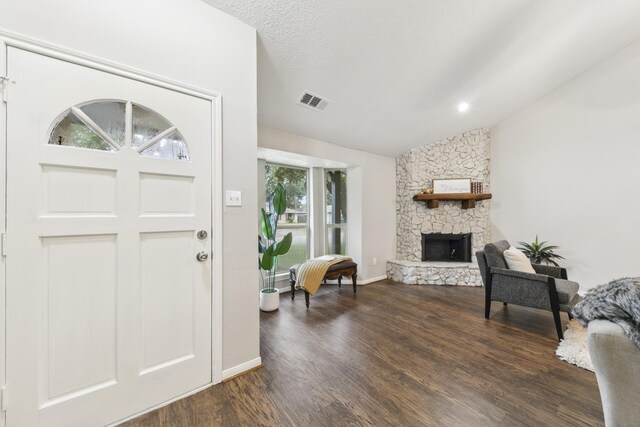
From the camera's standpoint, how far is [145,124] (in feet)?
5.21

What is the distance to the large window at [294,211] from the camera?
425 cm

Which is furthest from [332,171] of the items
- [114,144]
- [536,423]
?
[536,423]

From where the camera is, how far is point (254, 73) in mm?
2020

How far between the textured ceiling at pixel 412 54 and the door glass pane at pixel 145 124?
920 mm

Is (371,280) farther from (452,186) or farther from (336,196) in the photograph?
(452,186)

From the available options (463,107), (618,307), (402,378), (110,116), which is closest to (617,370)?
(618,307)

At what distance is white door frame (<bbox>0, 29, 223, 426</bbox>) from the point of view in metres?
1.20

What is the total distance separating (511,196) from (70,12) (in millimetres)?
5663

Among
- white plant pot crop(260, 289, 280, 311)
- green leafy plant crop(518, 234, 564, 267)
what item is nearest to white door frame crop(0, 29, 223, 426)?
white plant pot crop(260, 289, 280, 311)

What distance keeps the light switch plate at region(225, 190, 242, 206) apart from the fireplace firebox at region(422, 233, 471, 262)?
148 inches

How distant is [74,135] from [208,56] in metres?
0.97

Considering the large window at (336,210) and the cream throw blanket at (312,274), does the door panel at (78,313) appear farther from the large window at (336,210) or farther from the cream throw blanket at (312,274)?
the large window at (336,210)

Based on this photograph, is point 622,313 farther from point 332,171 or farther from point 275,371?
point 332,171

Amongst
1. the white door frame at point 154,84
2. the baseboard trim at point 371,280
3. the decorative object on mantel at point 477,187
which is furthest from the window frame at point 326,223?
the white door frame at point 154,84
